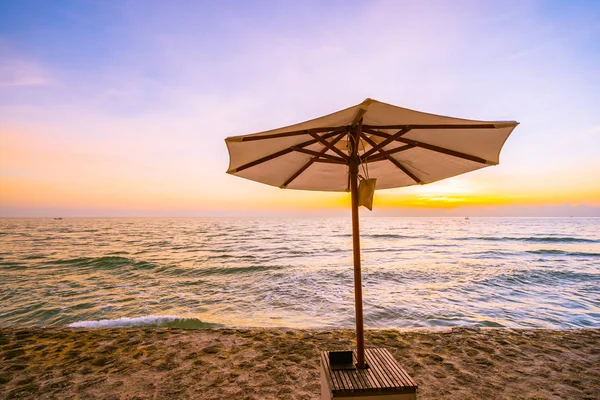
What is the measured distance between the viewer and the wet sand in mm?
3365

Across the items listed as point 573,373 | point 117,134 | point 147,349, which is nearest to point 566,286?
point 573,373

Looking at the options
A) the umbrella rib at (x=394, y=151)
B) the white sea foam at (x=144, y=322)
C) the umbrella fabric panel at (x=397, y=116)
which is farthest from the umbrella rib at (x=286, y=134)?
the white sea foam at (x=144, y=322)

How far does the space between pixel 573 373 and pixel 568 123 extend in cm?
1593

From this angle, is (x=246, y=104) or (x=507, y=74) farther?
(x=246, y=104)

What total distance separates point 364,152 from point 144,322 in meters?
7.43

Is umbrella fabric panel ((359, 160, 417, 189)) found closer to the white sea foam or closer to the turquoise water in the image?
the turquoise water

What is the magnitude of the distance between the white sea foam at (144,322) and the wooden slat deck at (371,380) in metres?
6.35

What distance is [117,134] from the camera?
1748 cm

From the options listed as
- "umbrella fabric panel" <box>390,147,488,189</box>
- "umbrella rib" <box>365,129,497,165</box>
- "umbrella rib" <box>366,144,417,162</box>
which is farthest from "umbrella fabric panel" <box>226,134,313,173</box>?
"umbrella fabric panel" <box>390,147,488,189</box>

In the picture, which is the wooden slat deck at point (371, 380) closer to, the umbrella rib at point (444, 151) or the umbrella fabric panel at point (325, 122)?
the umbrella fabric panel at point (325, 122)

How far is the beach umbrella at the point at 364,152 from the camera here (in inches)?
83.3

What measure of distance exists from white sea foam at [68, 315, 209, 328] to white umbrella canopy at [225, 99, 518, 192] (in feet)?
19.5

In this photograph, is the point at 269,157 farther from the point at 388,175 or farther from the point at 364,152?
the point at 388,175

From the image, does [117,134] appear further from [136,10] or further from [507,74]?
[507,74]
